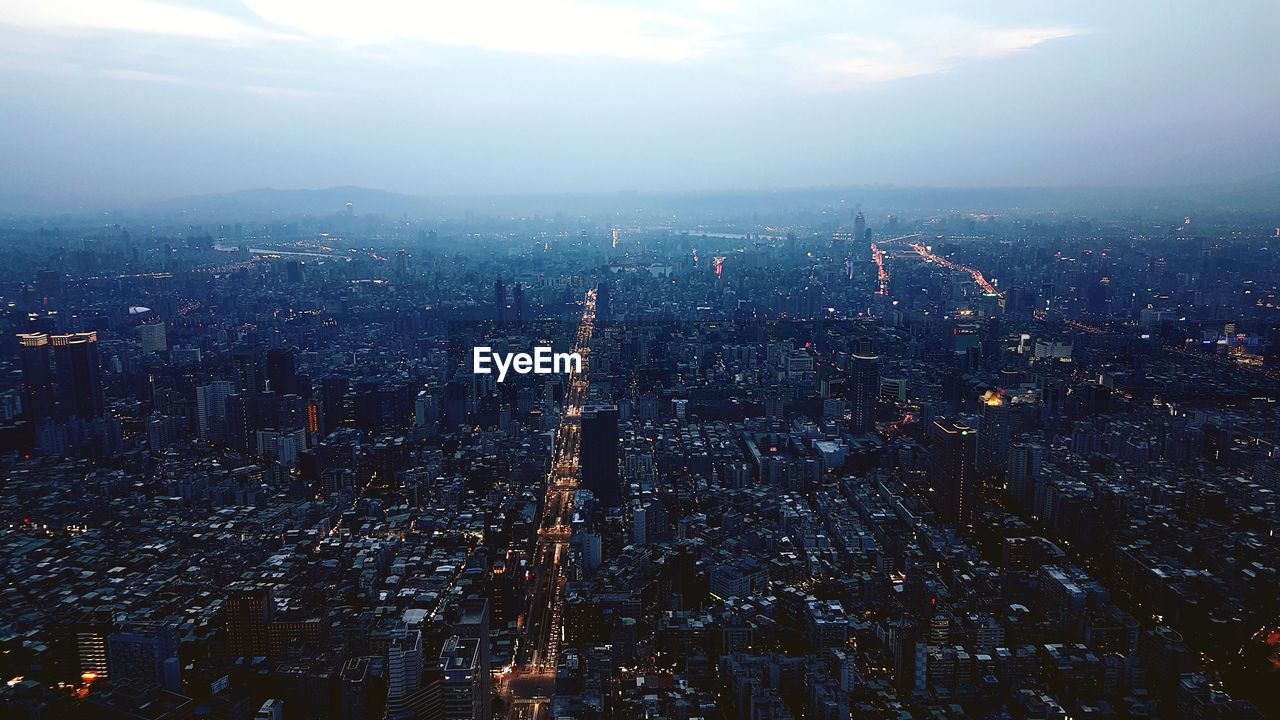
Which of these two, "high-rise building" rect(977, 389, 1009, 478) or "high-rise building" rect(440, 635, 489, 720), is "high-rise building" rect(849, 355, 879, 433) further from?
"high-rise building" rect(440, 635, 489, 720)

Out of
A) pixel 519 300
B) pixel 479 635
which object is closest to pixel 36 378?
pixel 519 300

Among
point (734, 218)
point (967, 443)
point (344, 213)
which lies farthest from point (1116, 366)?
point (344, 213)

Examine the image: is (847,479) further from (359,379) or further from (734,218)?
(734,218)

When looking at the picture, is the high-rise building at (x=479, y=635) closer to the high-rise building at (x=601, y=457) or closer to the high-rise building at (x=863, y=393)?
the high-rise building at (x=601, y=457)

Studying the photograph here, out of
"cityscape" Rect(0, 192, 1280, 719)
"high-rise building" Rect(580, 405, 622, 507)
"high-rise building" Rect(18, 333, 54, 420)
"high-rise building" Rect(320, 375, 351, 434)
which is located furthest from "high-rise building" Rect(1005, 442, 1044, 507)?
"high-rise building" Rect(18, 333, 54, 420)

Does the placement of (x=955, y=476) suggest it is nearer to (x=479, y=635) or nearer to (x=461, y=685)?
(x=479, y=635)

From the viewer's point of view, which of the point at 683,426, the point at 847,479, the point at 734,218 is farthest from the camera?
the point at 734,218

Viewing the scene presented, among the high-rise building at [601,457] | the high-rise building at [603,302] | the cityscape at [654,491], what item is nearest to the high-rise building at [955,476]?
the cityscape at [654,491]
